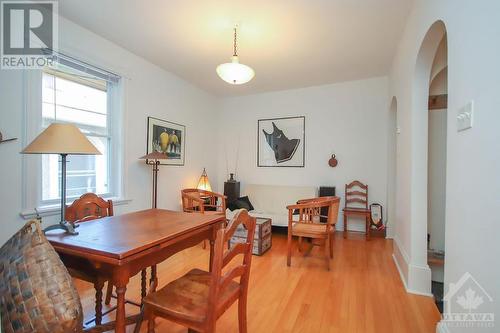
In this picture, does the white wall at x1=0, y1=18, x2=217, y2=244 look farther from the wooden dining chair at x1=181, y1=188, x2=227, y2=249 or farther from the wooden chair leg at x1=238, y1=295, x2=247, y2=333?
the wooden chair leg at x1=238, y1=295, x2=247, y2=333

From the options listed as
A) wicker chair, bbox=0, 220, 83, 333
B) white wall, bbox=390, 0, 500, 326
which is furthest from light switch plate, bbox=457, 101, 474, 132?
wicker chair, bbox=0, 220, 83, 333

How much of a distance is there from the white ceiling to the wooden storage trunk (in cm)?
227

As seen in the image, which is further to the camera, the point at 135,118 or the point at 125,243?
the point at 135,118

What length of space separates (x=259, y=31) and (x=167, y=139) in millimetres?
2060

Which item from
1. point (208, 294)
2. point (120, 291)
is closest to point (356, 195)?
point (208, 294)

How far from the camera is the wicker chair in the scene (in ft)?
2.68

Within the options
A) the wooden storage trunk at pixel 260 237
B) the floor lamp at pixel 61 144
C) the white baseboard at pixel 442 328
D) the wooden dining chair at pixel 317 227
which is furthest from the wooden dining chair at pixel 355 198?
the floor lamp at pixel 61 144

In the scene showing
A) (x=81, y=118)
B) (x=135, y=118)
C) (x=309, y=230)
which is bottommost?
(x=309, y=230)

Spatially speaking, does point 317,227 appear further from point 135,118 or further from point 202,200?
point 135,118

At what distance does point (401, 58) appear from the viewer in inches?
108

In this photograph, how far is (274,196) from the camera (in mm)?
4438

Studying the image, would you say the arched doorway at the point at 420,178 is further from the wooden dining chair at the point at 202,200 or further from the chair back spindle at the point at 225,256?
the wooden dining chair at the point at 202,200

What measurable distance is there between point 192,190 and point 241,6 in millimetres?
2723

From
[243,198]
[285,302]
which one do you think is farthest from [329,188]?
[285,302]
